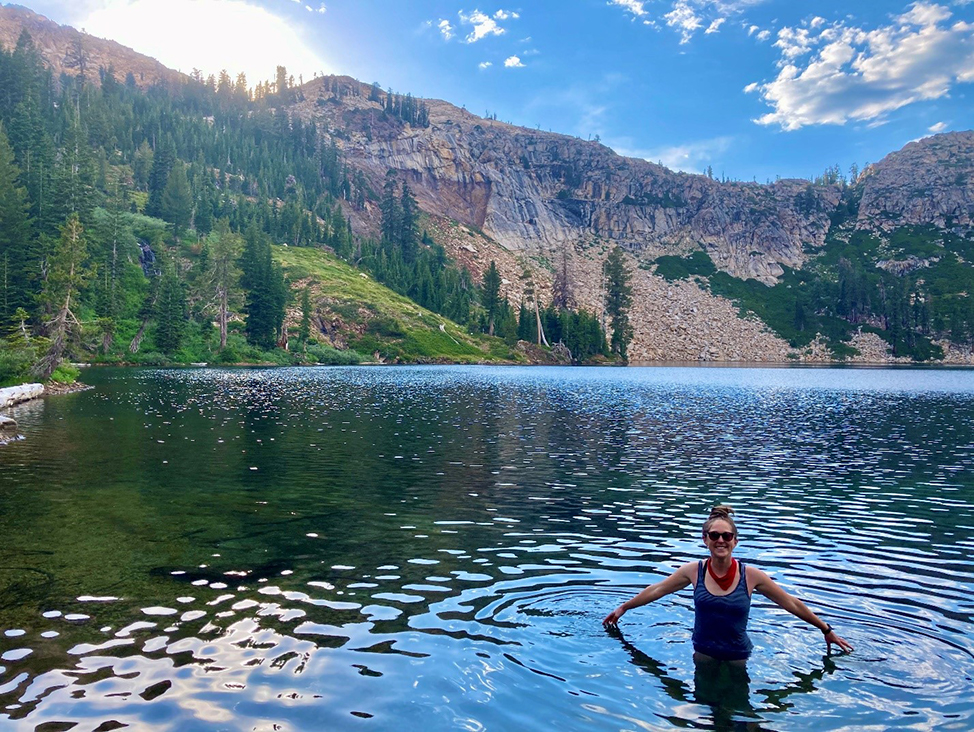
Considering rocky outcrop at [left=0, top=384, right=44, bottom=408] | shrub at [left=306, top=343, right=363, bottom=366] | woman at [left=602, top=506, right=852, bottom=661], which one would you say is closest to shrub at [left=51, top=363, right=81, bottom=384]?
rocky outcrop at [left=0, top=384, right=44, bottom=408]

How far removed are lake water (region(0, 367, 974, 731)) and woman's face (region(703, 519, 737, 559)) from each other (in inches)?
82.5

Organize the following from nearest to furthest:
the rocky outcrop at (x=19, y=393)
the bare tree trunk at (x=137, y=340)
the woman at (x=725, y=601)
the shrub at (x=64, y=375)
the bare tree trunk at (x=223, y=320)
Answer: the woman at (x=725, y=601)
the rocky outcrop at (x=19, y=393)
the shrub at (x=64, y=375)
the bare tree trunk at (x=137, y=340)
the bare tree trunk at (x=223, y=320)

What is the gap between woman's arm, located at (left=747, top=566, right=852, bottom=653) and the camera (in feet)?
37.5

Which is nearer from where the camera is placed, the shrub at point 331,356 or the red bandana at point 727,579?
the red bandana at point 727,579

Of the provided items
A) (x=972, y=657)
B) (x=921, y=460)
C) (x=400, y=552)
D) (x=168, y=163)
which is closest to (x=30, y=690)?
(x=400, y=552)

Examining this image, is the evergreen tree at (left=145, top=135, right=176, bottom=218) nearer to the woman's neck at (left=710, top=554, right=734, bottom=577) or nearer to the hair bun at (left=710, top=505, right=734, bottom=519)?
the woman's neck at (left=710, top=554, right=734, bottom=577)

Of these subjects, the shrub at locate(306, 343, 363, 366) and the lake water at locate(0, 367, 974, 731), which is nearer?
the lake water at locate(0, 367, 974, 731)

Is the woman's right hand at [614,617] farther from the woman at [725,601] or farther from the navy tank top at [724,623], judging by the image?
the navy tank top at [724,623]

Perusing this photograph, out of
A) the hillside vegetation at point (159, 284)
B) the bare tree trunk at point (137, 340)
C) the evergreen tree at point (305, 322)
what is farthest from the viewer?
the evergreen tree at point (305, 322)

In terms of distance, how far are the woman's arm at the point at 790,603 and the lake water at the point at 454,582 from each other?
0.33 metres

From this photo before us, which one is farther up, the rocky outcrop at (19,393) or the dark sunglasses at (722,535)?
the dark sunglasses at (722,535)

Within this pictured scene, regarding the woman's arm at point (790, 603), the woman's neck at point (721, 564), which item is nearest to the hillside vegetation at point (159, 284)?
the woman's neck at point (721, 564)

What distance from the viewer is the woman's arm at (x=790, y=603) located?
11438 millimetres

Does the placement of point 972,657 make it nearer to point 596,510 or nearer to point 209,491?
point 596,510
